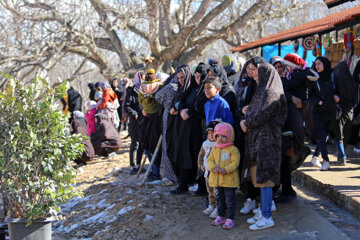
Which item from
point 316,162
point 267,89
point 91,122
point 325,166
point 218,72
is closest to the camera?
point 267,89

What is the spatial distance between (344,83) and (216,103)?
8.79ft

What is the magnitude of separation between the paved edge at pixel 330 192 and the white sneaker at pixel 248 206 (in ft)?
3.14

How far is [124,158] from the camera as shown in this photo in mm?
10742

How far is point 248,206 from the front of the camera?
18.0ft

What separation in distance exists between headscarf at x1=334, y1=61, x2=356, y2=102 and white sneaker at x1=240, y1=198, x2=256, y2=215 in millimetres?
2596

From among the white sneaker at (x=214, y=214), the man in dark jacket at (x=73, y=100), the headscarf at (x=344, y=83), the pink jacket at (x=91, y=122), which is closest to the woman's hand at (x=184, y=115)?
the white sneaker at (x=214, y=214)

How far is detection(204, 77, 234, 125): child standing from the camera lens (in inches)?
214

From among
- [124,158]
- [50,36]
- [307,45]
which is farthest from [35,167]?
[50,36]

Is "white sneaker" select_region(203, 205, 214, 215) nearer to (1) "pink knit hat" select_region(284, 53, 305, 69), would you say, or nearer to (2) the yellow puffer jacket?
(2) the yellow puffer jacket

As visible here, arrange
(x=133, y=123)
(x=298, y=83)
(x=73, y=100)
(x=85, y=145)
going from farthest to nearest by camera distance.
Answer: (x=73, y=100) < (x=85, y=145) < (x=133, y=123) < (x=298, y=83)

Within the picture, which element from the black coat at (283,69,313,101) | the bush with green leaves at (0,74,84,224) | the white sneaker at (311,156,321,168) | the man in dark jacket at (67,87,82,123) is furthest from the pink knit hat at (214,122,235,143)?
the man in dark jacket at (67,87,82,123)

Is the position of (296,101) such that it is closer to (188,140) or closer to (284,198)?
(284,198)

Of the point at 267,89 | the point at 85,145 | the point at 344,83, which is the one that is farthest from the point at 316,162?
the point at 85,145

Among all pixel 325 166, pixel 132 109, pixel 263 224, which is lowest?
pixel 263 224
